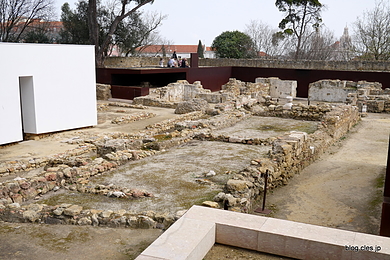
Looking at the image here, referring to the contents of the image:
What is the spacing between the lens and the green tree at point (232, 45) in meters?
44.4

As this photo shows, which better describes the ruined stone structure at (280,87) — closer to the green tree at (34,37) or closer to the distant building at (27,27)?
the distant building at (27,27)

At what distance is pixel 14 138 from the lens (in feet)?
39.9

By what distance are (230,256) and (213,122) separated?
922 centimetres

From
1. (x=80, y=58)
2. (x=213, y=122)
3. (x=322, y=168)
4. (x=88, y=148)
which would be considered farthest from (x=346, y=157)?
(x=80, y=58)

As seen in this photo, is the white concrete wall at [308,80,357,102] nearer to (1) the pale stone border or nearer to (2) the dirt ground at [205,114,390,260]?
(2) the dirt ground at [205,114,390,260]

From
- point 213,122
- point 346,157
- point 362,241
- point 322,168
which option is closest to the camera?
point 362,241

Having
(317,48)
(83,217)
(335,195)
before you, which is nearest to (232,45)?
(317,48)

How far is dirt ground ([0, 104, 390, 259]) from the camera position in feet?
14.5

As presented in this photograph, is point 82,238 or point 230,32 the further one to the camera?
point 230,32

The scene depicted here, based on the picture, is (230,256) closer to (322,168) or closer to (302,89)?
(322,168)

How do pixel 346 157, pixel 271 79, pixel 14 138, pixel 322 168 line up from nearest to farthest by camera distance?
1. pixel 322 168
2. pixel 346 157
3. pixel 14 138
4. pixel 271 79

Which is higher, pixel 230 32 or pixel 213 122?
pixel 230 32

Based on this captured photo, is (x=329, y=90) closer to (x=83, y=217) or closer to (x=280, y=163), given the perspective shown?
(x=280, y=163)

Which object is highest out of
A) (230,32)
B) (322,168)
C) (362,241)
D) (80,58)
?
(230,32)
